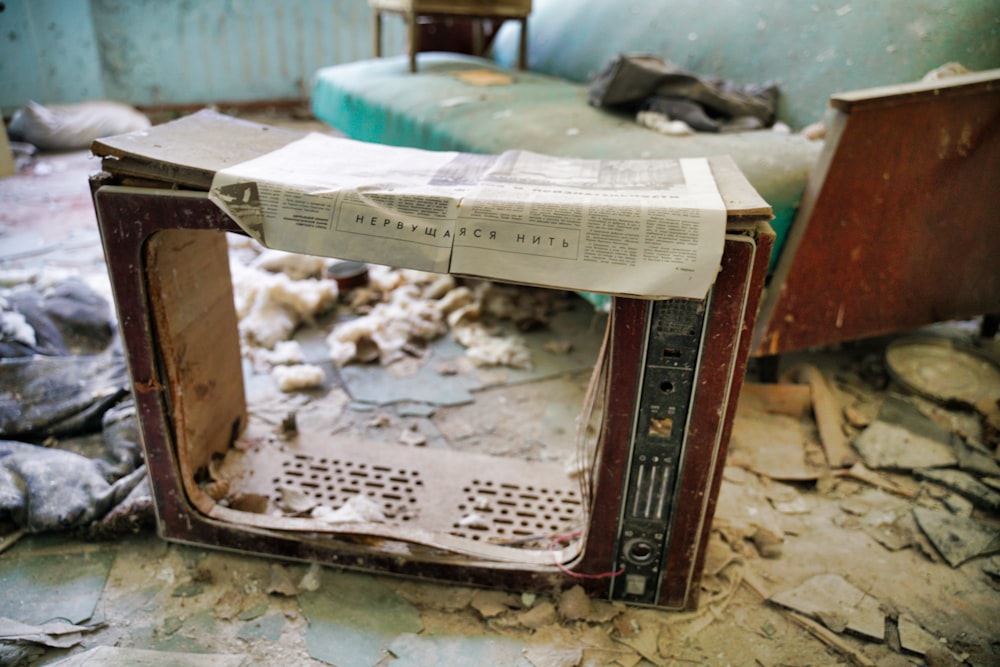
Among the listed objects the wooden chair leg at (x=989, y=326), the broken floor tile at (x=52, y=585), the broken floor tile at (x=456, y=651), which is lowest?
the broken floor tile at (x=456, y=651)

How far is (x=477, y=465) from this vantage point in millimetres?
1886

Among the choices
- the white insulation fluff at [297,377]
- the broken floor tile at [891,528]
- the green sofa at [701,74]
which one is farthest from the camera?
the white insulation fluff at [297,377]

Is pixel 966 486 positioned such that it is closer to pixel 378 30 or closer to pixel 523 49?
pixel 523 49

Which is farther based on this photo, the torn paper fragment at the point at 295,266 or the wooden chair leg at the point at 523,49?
the wooden chair leg at the point at 523,49

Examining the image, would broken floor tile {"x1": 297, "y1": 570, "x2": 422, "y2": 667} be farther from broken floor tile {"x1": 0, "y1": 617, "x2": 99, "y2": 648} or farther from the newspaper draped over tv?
the newspaper draped over tv

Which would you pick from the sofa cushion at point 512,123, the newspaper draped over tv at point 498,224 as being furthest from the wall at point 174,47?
the newspaper draped over tv at point 498,224

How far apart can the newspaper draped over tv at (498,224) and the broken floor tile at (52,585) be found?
86 cm

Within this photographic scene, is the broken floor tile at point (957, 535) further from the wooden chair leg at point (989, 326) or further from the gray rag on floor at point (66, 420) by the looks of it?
the gray rag on floor at point (66, 420)

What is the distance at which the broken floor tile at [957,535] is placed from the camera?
5.41ft

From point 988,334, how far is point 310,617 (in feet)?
8.16

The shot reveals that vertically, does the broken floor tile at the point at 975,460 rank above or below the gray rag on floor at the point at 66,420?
below

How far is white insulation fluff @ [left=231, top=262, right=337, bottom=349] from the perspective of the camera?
98.0 inches

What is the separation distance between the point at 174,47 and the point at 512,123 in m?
4.04

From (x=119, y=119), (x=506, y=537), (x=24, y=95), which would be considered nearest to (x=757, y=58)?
(x=506, y=537)
